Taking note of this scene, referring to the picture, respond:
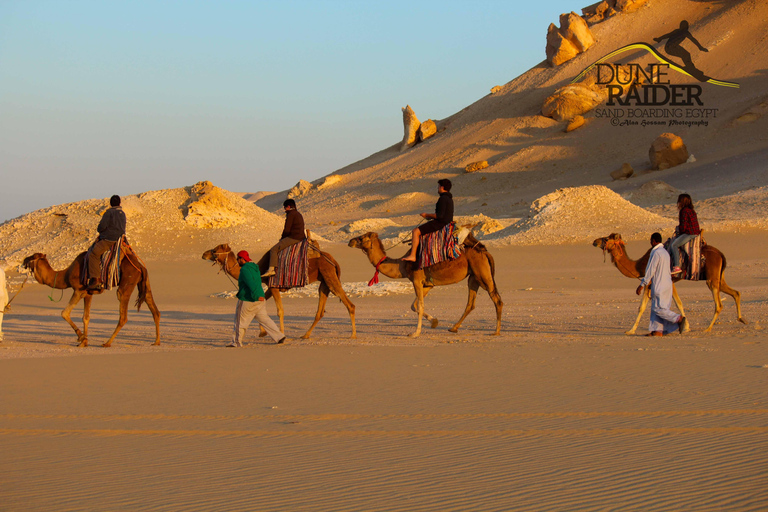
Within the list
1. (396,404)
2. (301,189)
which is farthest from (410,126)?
(396,404)

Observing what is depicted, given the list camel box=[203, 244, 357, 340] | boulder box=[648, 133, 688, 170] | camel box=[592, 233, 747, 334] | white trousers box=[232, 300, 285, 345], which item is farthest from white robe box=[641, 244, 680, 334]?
boulder box=[648, 133, 688, 170]

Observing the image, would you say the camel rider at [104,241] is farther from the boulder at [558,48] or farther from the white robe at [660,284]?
the boulder at [558,48]

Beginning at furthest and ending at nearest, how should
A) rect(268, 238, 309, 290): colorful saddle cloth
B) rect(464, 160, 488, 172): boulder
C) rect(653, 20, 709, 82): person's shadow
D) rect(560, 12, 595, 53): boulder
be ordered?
rect(560, 12, 595, 53): boulder, rect(653, 20, 709, 82): person's shadow, rect(464, 160, 488, 172): boulder, rect(268, 238, 309, 290): colorful saddle cloth

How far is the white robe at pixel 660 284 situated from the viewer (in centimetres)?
1083

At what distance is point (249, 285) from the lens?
1077 centimetres

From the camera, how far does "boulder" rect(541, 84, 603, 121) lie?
235 feet

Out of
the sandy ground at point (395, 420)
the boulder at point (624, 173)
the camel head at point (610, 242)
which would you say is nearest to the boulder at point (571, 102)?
the boulder at point (624, 173)

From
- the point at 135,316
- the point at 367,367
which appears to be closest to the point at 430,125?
the point at 135,316

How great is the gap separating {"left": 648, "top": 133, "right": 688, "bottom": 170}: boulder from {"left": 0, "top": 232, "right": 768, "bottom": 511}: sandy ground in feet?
150

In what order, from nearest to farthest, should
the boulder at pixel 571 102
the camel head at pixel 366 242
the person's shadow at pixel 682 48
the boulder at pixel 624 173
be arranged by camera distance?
the camel head at pixel 366 242 → the boulder at pixel 624 173 → the person's shadow at pixel 682 48 → the boulder at pixel 571 102

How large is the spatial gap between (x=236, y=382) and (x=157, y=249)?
2070cm

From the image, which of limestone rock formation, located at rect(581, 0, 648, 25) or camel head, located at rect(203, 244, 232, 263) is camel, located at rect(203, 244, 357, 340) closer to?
camel head, located at rect(203, 244, 232, 263)

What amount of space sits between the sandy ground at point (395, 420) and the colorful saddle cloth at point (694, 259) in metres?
0.87

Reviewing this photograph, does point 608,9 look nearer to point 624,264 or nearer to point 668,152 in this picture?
point 668,152
